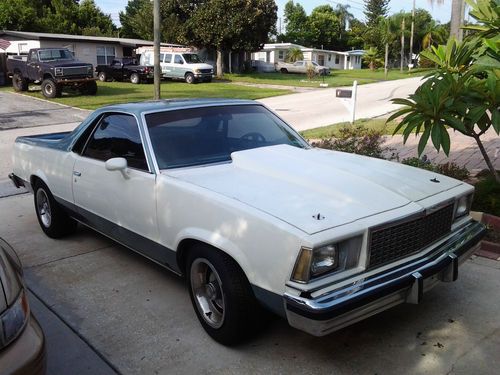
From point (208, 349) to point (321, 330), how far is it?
0.94m

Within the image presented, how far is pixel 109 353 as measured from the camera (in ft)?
10.7

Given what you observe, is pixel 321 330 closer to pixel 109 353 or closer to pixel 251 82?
pixel 109 353

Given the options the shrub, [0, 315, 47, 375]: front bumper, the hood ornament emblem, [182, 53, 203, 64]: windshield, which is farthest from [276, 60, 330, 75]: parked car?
[0, 315, 47, 375]: front bumper

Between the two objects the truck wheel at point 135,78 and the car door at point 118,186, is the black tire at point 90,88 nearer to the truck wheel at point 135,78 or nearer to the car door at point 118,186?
the truck wheel at point 135,78

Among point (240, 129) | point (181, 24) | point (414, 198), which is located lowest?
point (414, 198)

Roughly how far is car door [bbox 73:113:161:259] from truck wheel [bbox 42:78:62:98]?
18628 mm

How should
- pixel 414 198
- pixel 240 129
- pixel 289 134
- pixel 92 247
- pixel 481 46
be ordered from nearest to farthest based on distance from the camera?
1. pixel 414 198
2. pixel 240 129
3. pixel 289 134
4. pixel 92 247
5. pixel 481 46

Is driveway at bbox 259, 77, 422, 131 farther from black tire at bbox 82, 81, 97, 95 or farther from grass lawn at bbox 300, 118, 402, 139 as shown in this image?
black tire at bbox 82, 81, 97, 95

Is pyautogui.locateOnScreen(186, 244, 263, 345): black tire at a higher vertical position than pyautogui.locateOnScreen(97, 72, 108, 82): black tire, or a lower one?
lower

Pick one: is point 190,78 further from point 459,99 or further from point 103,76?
point 459,99

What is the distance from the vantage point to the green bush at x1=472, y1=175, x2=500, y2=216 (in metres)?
5.23

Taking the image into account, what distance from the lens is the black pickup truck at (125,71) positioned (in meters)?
29.7

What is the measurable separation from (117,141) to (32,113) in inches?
617

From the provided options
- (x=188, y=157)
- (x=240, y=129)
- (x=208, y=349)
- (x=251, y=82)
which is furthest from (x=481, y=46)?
(x=251, y=82)
